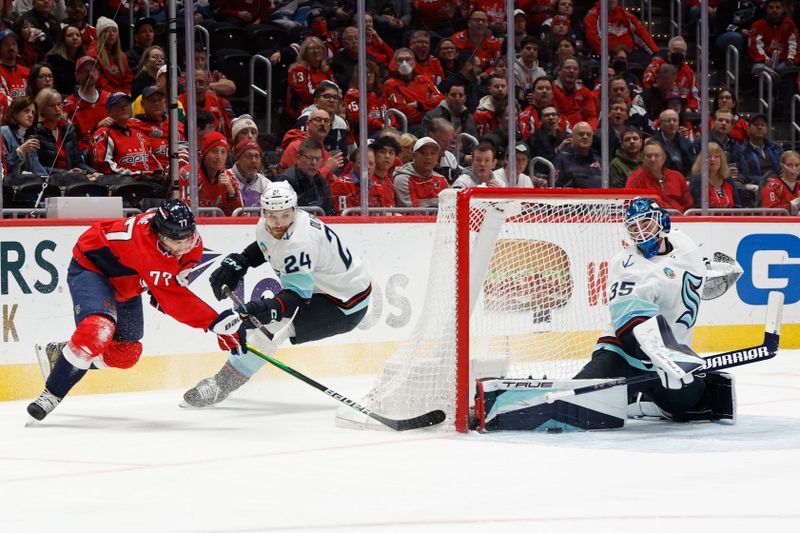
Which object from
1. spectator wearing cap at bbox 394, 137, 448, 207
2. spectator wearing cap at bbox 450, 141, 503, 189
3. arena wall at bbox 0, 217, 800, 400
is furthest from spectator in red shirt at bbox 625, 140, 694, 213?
spectator wearing cap at bbox 394, 137, 448, 207

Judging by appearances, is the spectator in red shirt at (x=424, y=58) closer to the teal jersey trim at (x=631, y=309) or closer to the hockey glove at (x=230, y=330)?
the hockey glove at (x=230, y=330)

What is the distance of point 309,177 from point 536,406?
2.80 meters

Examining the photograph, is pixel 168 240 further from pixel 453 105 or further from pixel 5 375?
pixel 453 105

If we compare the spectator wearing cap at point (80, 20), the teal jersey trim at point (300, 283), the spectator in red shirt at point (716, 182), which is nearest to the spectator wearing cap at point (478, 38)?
the spectator in red shirt at point (716, 182)

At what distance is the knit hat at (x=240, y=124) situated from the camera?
24.4ft

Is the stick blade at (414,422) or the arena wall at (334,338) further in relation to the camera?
the arena wall at (334,338)

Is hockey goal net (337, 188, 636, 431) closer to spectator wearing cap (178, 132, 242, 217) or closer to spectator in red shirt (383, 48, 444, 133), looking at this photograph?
spectator wearing cap (178, 132, 242, 217)

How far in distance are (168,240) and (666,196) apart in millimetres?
4328

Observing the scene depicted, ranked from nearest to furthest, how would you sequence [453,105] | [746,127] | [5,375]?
[5,375] < [453,105] < [746,127]

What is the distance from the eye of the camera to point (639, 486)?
3959mm

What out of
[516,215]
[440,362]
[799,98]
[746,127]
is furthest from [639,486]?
[799,98]

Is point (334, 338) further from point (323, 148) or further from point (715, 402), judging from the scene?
point (715, 402)

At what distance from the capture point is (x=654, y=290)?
541 centimetres

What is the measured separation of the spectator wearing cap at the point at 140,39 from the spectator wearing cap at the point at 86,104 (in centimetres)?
22
